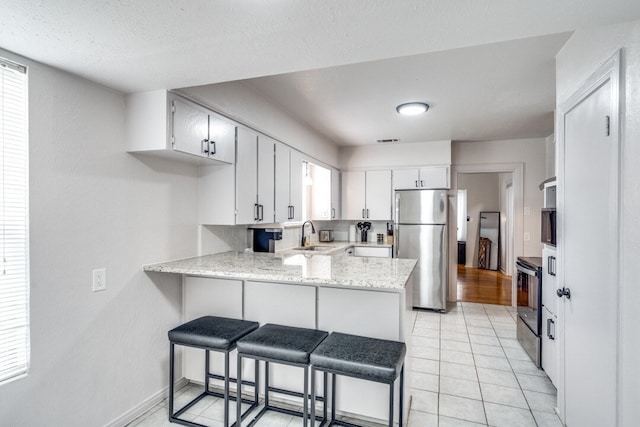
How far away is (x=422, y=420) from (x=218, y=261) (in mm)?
1837

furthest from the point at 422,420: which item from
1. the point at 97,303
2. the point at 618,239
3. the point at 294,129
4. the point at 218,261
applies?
the point at 294,129

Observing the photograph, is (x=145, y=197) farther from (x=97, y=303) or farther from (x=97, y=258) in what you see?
(x=97, y=303)

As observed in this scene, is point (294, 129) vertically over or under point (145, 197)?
over

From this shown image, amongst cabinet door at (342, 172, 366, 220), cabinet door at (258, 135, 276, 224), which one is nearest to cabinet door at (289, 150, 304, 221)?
cabinet door at (258, 135, 276, 224)

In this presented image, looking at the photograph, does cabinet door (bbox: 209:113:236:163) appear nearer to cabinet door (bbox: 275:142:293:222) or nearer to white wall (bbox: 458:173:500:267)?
cabinet door (bbox: 275:142:293:222)

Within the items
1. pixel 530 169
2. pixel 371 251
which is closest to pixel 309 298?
pixel 371 251

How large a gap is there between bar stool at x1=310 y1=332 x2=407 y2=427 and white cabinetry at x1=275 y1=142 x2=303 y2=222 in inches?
70.1

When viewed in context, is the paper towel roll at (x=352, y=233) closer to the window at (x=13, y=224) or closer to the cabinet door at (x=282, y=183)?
the cabinet door at (x=282, y=183)

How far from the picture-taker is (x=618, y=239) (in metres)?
1.42

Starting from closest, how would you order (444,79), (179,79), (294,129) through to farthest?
(179,79) < (444,79) < (294,129)

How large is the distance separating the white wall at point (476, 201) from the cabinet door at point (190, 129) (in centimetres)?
738

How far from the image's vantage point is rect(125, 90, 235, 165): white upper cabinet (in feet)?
6.82

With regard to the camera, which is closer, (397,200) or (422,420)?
(422,420)

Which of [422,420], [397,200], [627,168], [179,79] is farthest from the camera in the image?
[397,200]
